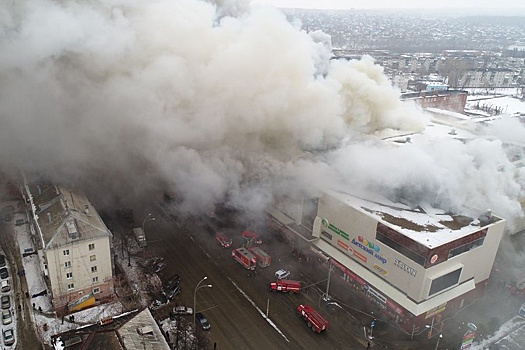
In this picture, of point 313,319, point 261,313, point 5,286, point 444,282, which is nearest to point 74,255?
point 5,286

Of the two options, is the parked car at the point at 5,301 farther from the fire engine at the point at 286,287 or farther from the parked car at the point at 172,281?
the fire engine at the point at 286,287

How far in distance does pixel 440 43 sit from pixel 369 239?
133m

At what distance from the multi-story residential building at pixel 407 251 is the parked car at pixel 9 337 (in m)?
12.3

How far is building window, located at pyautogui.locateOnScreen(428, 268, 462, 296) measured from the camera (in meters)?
16.4

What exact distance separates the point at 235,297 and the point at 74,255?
21.0 ft

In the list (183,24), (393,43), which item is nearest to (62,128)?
(183,24)

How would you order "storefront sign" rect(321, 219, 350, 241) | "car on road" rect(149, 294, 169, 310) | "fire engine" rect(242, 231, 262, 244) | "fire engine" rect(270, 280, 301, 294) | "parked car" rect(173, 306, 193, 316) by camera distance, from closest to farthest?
"parked car" rect(173, 306, 193, 316)
"car on road" rect(149, 294, 169, 310)
"fire engine" rect(270, 280, 301, 294)
"storefront sign" rect(321, 219, 350, 241)
"fire engine" rect(242, 231, 262, 244)

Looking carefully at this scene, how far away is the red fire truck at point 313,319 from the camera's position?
52.9 ft

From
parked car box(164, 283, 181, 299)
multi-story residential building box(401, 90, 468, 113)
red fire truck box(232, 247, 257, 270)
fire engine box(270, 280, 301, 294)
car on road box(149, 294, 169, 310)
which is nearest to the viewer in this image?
car on road box(149, 294, 169, 310)

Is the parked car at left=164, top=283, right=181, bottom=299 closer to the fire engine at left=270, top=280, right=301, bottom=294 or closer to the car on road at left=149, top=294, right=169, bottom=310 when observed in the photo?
the car on road at left=149, top=294, right=169, bottom=310

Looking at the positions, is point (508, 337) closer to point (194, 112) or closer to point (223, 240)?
point (223, 240)

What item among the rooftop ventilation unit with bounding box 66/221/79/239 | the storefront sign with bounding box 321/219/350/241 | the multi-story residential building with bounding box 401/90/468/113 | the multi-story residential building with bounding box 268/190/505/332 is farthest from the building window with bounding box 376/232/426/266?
the multi-story residential building with bounding box 401/90/468/113

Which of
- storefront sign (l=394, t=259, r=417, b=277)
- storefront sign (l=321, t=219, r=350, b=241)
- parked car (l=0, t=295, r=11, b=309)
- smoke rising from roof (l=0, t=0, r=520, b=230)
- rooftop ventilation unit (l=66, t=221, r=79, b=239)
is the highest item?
smoke rising from roof (l=0, t=0, r=520, b=230)

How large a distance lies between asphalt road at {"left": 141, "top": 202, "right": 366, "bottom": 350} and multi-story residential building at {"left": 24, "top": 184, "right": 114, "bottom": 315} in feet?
9.06
